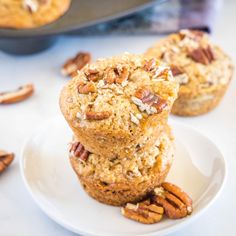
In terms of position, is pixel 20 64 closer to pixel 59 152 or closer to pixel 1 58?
pixel 1 58

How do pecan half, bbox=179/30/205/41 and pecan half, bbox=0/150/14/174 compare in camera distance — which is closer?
pecan half, bbox=0/150/14/174

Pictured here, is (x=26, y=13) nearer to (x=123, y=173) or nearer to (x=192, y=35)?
(x=192, y=35)

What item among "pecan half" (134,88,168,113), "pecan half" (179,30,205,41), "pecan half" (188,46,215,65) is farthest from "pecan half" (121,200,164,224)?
"pecan half" (179,30,205,41)

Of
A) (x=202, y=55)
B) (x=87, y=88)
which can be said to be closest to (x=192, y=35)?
(x=202, y=55)

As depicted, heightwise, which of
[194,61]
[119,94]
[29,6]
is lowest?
[194,61]

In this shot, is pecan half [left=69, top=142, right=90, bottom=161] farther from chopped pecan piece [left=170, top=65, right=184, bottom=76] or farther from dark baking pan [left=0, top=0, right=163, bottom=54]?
dark baking pan [left=0, top=0, right=163, bottom=54]

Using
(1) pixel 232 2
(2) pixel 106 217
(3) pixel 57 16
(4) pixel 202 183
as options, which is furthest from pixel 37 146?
(1) pixel 232 2

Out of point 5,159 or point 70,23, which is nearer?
point 5,159
